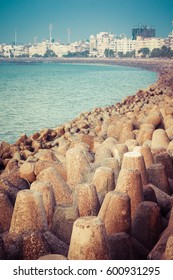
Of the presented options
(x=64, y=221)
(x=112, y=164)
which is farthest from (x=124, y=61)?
(x=64, y=221)

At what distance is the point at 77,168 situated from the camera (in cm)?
244

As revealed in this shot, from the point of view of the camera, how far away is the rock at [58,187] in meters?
2.12

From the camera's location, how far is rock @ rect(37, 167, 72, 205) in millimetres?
2125

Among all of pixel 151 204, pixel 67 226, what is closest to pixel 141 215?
pixel 151 204

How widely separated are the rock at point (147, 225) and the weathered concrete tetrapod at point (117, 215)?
6cm

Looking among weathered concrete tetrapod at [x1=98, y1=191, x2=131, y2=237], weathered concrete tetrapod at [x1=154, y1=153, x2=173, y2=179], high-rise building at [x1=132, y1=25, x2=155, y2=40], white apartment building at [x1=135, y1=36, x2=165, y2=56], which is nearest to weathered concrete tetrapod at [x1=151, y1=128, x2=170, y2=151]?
weathered concrete tetrapod at [x1=154, y1=153, x2=173, y2=179]

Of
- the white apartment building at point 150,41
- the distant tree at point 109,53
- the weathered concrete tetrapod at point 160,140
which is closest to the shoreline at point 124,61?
the distant tree at point 109,53

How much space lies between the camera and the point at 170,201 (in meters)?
2.09

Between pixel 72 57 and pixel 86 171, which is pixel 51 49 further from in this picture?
pixel 86 171

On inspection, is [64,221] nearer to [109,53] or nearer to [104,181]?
[104,181]

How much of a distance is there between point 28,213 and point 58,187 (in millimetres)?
420

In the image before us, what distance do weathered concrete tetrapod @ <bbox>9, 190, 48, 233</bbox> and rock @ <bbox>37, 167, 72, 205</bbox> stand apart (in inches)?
12.7

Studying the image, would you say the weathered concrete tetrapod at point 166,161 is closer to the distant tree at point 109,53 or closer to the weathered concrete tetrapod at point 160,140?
the weathered concrete tetrapod at point 160,140

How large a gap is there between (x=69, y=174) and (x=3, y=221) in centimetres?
56
